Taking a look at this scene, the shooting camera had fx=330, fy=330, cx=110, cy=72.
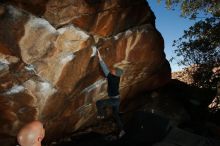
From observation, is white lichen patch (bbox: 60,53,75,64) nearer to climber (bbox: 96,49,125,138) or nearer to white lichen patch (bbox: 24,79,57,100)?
white lichen patch (bbox: 24,79,57,100)

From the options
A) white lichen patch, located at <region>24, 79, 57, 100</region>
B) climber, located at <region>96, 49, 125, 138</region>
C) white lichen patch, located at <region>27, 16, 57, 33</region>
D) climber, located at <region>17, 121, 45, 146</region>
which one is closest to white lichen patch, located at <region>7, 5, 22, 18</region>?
white lichen patch, located at <region>27, 16, 57, 33</region>

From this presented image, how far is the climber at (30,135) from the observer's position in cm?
398

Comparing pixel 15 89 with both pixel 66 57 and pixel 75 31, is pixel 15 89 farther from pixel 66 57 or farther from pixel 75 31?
pixel 75 31

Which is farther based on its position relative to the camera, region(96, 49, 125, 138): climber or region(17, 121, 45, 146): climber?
region(96, 49, 125, 138): climber

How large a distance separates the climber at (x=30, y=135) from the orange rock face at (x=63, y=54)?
28.2ft

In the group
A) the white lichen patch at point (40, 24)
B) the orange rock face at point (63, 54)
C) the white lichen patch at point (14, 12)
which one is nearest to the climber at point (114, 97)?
the orange rock face at point (63, 54)

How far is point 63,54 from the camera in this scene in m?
13.3

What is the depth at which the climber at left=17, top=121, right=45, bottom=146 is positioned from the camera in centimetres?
398

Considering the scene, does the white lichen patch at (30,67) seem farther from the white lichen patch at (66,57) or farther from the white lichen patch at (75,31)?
the white lichen patch at (75,31)

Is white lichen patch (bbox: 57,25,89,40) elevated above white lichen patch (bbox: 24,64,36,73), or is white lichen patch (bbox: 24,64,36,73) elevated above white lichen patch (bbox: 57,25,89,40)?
white lichen patch (bbox: 57,25,89,40)

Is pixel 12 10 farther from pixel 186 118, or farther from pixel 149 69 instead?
pixel 186 118

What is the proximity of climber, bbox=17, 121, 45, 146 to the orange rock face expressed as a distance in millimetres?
8598

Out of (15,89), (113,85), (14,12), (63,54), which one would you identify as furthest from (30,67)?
(113,85)

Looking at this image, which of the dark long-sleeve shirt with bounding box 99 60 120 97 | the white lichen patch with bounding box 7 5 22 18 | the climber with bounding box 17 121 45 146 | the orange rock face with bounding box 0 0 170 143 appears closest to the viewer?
the climber with bounding box 17 121 45 146
